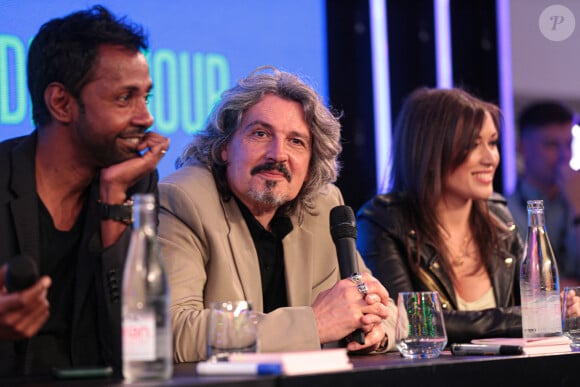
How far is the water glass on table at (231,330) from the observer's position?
5.34 feet

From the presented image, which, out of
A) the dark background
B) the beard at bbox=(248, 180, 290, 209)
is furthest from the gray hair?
the dark background

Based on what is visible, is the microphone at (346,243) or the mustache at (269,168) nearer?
the microphone at (346,243)

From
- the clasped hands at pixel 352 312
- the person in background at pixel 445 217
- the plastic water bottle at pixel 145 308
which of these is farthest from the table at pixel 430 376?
the person in background at pixel 445 217

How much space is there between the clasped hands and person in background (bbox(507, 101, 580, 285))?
2.48 meters

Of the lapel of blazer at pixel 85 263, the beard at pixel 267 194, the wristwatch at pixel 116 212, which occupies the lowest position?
the lapel of blazer at pixel 85 263

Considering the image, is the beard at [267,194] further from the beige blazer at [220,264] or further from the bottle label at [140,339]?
the bottle label at [140,339]

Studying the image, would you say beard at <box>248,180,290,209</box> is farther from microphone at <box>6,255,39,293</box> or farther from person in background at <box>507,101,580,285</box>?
person in background at <box>507,101,580,285</box>

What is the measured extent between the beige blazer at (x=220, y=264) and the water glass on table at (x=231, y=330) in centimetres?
51

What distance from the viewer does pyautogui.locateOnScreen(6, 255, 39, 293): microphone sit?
1.54 metres

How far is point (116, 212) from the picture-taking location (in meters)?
2.02

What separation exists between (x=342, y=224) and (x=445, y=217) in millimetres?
1141

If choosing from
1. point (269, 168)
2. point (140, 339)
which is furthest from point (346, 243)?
point (140, 339)

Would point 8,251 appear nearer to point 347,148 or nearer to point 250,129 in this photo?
point 250,129

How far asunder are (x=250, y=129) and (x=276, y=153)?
13 cm
